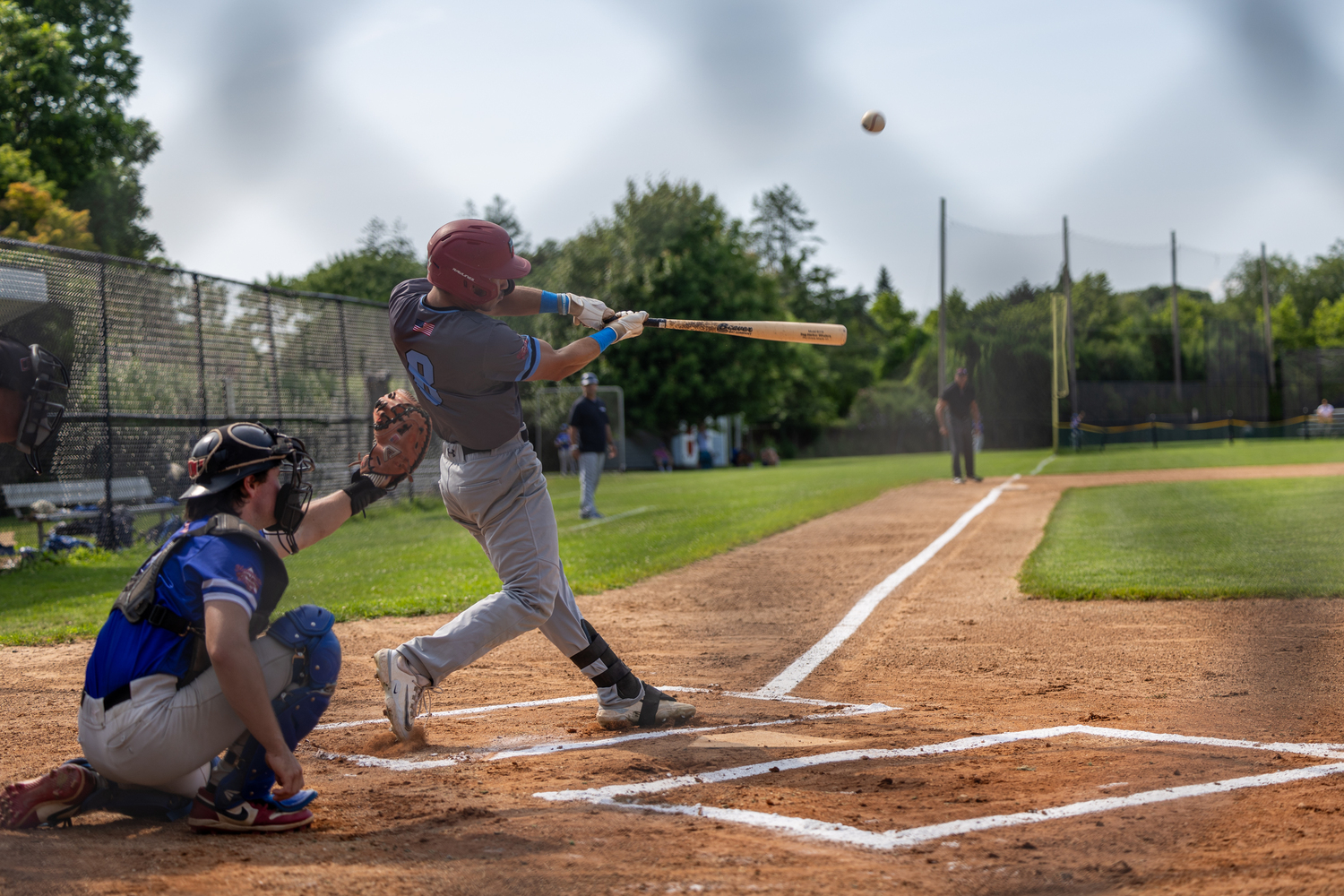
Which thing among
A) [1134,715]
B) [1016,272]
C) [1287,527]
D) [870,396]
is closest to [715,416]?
[1016,272]

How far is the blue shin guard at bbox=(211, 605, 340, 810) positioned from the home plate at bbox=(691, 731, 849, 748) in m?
1.43

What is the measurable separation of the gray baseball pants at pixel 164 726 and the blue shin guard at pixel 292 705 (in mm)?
42

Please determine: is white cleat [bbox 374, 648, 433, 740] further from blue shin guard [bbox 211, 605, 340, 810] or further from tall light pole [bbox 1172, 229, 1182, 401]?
tall light pole [bbox 1172, 229, 1182, 401]

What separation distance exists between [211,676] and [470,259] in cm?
165

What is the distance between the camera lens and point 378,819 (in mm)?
2947

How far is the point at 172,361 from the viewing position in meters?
12.6

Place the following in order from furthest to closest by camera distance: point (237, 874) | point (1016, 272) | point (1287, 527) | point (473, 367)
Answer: point (1016, 272) < point (1287, 527) < point (473, 367) < point (237, 874)

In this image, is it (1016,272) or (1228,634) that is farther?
(1016,272)

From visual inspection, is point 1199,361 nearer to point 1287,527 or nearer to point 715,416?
point 715,416

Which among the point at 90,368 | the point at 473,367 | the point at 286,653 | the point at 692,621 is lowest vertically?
the point at 692,621

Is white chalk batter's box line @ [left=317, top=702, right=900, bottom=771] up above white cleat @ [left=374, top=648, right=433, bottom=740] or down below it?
below

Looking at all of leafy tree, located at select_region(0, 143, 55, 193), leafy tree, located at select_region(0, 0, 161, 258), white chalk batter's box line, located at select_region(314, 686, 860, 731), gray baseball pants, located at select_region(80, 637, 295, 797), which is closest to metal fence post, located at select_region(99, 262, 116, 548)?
white chalk batter's box line, located at select_region(314, 686, 860, 731)

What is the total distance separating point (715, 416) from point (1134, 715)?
35.9 meters

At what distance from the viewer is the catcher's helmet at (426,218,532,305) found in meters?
3.67
